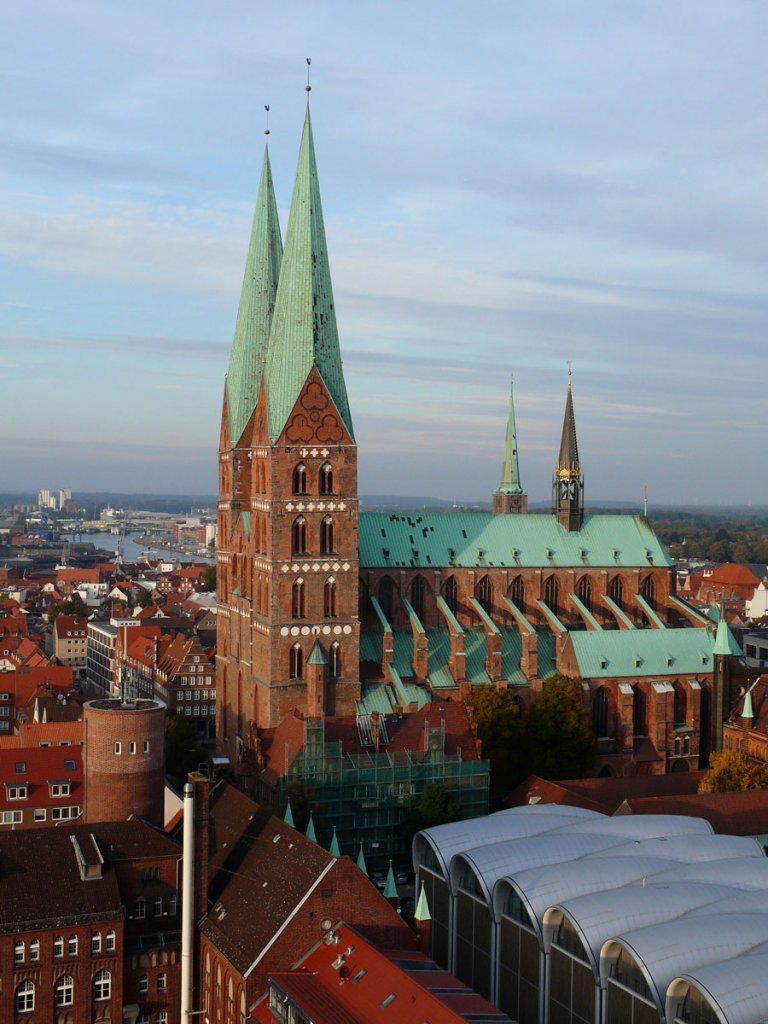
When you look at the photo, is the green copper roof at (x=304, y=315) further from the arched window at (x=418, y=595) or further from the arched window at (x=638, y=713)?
the arched window at (x=638, y=713)

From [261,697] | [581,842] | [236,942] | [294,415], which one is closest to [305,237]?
[294,415]

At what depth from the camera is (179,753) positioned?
325ft

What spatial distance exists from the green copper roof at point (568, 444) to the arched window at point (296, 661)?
113ft

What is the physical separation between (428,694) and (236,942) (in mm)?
43689

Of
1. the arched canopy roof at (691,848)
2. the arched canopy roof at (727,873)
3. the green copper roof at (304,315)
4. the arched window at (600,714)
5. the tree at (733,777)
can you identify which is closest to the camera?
the arched canopy roof at (727,873)

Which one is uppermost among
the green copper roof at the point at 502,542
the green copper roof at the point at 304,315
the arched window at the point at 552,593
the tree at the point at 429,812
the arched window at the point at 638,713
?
the green copper roof at the point at 304,315

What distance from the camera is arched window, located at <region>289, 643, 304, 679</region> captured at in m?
90.6

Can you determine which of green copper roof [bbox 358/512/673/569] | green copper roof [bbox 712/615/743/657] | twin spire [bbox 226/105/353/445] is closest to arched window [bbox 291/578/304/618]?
green copper roof [bbox 358/512/673/569]

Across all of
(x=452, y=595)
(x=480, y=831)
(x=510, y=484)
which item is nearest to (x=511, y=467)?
(x=510, y=484)

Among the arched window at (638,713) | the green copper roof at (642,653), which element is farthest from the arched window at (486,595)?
the arched window at (638,713)

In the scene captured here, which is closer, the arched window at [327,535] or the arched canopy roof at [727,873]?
the arched canopy roof at [727,873]

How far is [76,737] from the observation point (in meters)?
95.2

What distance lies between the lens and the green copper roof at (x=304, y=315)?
90125 mm

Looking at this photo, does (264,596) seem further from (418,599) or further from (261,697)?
(418,599)
